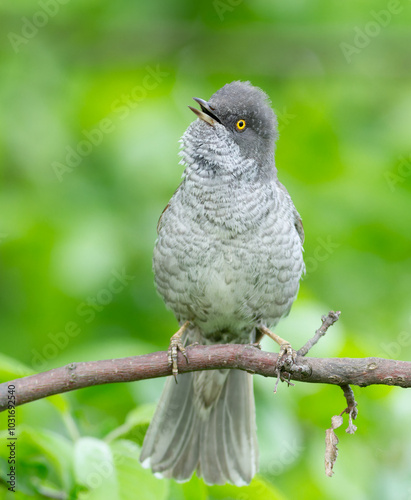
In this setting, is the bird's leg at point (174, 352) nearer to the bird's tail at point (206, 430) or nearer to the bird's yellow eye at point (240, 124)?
the bird's tail at point (206, 430)

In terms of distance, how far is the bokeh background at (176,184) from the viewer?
3.82m

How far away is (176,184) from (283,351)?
202 centimetres

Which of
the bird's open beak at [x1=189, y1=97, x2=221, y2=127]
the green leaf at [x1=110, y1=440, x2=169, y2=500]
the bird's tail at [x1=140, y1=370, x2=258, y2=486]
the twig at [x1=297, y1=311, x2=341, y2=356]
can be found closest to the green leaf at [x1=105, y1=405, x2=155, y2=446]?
the green leaf at [x1=110, y1=440, x2=169, y2=500]

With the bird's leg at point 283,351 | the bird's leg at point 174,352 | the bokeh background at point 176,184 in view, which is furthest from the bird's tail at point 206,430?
the bird's leg at point 174,352

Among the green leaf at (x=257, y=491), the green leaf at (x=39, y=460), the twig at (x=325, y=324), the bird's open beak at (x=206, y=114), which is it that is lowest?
the green leaf at (x=39, y=460)

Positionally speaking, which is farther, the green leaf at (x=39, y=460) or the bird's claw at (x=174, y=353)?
the bird's claw at (x=174, y=353)

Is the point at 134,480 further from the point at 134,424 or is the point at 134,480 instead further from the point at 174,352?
the point at 174,352

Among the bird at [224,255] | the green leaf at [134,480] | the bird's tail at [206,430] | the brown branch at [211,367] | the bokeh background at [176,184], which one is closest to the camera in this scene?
the brown branch at [211,367]

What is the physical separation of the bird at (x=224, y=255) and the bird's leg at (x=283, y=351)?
0.05ft

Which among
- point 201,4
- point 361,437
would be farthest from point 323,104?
point 361,437

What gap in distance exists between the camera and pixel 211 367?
3234 millimetres

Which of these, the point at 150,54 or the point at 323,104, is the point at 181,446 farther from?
the point at 150,54

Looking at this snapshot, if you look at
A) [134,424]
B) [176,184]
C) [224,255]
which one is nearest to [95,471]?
[134,424]

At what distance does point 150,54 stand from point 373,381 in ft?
14.0
